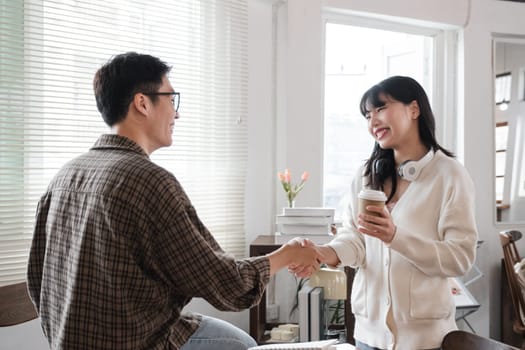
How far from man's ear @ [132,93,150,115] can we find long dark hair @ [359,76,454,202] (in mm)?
762

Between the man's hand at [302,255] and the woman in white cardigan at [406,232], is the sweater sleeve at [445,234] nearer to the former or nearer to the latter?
the woman in white cardigan at [406,232]

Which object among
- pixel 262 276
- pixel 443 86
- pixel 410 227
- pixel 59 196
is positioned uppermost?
pixel 443 86

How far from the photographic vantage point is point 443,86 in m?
4.05

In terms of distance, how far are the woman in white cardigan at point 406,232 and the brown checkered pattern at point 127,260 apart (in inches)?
20.6

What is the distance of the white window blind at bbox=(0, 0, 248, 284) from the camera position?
2410 mm

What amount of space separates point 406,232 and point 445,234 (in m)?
0.13

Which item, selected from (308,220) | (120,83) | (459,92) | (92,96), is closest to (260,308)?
(308,220)

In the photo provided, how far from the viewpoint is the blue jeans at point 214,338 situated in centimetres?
170

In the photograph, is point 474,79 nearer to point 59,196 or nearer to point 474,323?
point 474,323

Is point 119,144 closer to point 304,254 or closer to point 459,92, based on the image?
point 304,254

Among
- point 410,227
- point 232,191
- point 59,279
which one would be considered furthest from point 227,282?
point 232,191

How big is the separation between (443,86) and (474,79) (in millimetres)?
222

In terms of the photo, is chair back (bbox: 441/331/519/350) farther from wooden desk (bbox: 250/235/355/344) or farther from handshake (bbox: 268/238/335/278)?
wooden desk (bbox: 250/235/355/344)

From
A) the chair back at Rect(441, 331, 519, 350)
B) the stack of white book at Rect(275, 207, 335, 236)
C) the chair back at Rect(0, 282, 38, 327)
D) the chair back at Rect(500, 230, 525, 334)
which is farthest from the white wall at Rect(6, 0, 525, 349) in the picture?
the chair back at Rect(441, 331, 519, 350)
